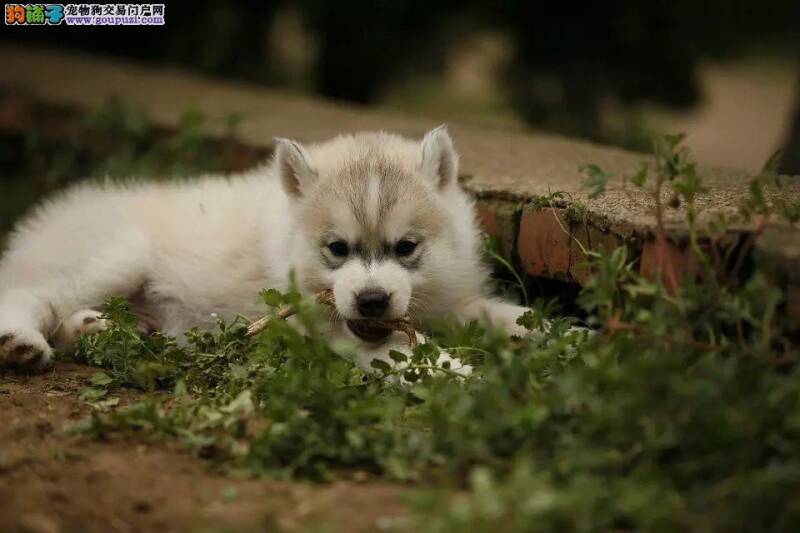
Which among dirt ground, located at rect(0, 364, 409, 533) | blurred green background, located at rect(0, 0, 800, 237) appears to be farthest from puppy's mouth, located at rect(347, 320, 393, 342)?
blurred green background, located at rect(0, 0, 800, 237)

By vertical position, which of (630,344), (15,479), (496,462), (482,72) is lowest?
(15,479)

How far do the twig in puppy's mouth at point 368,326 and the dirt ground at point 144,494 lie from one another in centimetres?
88

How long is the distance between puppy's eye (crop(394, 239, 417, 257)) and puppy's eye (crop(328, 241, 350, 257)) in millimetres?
201

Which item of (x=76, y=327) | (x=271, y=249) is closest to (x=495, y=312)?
(x=271, y=249)

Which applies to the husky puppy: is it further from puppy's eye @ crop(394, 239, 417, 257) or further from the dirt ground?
the dirt ground

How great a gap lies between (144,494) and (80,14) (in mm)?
5560

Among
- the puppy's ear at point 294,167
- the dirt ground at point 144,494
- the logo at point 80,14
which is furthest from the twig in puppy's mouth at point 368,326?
the logo at point 80,14

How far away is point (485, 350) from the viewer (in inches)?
143

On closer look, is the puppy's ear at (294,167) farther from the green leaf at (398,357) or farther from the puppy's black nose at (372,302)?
the green leaf at (398,357)

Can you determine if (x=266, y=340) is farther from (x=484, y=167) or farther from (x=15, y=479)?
(x=484, y=167)

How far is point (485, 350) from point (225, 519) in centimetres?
138

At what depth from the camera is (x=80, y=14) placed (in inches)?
290

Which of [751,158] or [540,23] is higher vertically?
[540,23]

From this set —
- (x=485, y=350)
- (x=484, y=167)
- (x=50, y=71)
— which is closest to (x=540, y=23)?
(x=484, y=167)
